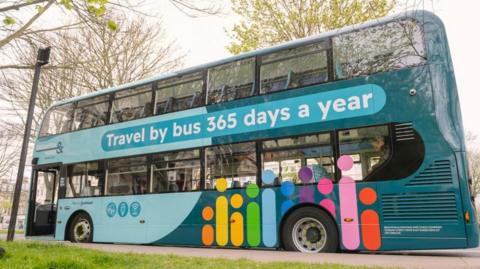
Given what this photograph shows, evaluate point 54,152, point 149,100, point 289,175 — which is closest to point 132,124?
point 149,100

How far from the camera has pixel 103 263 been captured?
5.14 m

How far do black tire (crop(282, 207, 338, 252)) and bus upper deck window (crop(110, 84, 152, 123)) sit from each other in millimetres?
4493

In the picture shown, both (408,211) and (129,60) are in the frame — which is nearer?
(408,211)

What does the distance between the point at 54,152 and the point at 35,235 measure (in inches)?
96.1

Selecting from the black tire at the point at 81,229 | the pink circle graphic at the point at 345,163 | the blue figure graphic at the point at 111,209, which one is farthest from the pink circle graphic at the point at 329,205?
the black tire at the point at 81,229

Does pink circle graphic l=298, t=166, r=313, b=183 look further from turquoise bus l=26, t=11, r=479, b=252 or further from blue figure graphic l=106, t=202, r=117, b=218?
blue figure graphic l=106, t=202, r=117, b=218

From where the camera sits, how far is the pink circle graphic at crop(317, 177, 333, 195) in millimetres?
7246

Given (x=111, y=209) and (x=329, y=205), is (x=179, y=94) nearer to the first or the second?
(x=111, y=209)

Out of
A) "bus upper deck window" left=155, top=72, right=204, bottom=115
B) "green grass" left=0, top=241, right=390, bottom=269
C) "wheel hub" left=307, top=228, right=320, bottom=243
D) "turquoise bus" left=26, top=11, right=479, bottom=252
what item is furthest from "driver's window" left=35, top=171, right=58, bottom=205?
"wheel hub" left=307, top=228, right=320, bottom=243

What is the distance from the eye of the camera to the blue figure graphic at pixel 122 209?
9.91 metres

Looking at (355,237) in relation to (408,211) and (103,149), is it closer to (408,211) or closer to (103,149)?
(408,211)

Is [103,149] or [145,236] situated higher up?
[103,149]

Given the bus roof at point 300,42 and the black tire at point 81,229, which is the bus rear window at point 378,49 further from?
the black tire at point 81,229

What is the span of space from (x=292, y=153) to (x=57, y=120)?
24.5 ft
